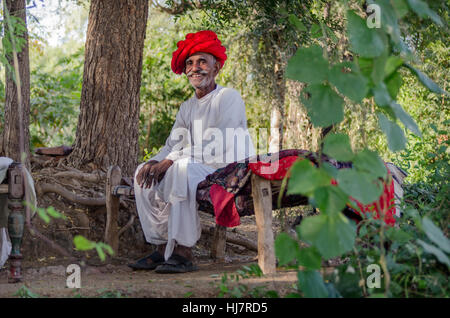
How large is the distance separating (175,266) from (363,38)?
2.58 meters

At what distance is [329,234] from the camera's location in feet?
8.04

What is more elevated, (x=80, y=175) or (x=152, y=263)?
(x=80, y=175)

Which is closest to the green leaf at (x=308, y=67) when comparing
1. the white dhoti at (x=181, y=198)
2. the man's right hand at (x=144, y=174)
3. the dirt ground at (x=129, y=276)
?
the dirt ground at (x=129, y=276)

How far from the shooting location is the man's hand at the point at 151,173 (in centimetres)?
484

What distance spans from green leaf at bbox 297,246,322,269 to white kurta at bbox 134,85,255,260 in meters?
2.06

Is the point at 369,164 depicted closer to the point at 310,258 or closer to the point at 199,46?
the point at 310,258

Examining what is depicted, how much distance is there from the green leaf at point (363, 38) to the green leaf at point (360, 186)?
1.86 feet

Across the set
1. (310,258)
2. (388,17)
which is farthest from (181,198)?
(388,17)

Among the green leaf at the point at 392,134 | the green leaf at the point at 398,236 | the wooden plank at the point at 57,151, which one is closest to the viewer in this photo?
the green leaf at the point at 392,134

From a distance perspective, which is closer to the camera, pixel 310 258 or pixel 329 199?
pixel 329 199

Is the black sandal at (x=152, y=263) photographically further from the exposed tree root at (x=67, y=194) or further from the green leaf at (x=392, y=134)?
the green leaf at (x=392, y=134)

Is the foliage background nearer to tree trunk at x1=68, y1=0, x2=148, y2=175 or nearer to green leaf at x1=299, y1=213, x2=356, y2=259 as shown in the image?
green leaf at x1=299, y1=213, x2=356, y2=259

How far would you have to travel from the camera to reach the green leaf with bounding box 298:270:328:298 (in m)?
2.66

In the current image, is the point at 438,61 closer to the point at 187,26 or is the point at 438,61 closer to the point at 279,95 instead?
the point at 279,95
